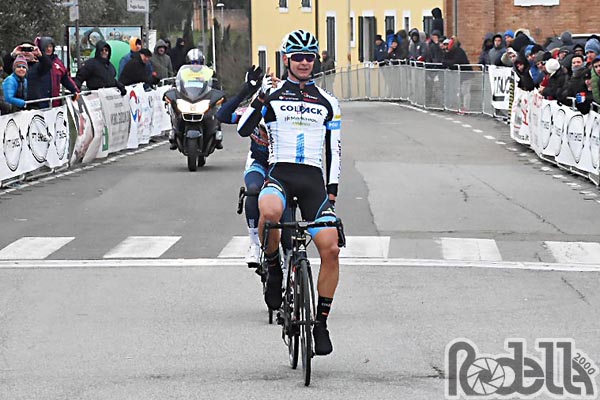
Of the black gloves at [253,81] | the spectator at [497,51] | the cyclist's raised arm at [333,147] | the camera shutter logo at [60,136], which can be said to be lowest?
the camera shutter logo at [60,136]

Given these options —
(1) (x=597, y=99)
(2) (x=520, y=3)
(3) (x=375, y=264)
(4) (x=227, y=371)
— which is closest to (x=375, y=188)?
(1) (x=597, y=99)

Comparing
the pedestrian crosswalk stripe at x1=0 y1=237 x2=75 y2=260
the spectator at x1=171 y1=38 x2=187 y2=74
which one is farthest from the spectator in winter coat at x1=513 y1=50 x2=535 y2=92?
the pedestrian crosswalk stripe at x1=0 y1=237 x2=75 y2=260

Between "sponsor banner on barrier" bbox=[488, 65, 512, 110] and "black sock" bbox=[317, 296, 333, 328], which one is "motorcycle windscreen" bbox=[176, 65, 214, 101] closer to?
"sponsor banner on barrier" bbox=[488, 65, 512, 110]

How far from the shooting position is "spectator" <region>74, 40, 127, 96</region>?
26.1 metres

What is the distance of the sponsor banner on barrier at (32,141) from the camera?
19734mm

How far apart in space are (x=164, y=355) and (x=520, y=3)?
1683 inches

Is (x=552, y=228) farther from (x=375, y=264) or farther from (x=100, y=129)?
(x=100, y=129)

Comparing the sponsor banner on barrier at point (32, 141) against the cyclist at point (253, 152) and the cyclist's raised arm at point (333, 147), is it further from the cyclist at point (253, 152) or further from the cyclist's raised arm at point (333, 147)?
the cyclist's raised arm at point (333, 147)

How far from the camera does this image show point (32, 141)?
2097cm

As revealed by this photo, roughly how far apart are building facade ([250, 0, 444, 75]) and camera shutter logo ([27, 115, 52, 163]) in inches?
1623

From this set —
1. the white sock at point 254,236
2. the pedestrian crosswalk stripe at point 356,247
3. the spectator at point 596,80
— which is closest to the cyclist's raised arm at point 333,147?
the white sock at point 254,236

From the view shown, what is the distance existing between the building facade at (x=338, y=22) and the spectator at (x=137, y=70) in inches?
1334

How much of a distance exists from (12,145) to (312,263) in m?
7.76

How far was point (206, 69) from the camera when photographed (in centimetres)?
2266
